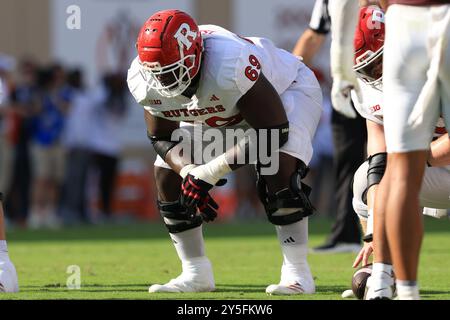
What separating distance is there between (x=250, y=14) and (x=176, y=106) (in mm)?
13539

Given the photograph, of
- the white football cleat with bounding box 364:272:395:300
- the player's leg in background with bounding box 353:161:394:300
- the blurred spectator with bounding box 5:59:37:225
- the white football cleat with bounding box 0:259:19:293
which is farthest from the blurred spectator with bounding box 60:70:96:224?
the white football cleat with bounding box 364:272:395:300

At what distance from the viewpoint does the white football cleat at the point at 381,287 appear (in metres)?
5.46

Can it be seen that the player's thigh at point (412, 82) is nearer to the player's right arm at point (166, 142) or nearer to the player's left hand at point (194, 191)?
the player's left hand at point (194, 191)

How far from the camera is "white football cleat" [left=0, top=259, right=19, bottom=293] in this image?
6.44m

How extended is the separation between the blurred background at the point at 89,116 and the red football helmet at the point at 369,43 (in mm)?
6414

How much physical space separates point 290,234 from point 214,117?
2.69 feet

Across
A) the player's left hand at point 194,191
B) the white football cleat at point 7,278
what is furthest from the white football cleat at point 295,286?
the white football cleat at point 7,278

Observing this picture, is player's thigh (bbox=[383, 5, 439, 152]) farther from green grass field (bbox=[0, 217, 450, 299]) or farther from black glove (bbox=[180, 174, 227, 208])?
black glove (bbox=[180, 174, 227, 208])

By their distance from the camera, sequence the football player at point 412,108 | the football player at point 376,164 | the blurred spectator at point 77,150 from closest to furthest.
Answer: the football player at point 412,108 < the football player at point 376,164 < the blurred spectator at point 77,150

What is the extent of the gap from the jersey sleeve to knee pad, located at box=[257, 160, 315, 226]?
2.82 m

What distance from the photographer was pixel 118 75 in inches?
708
